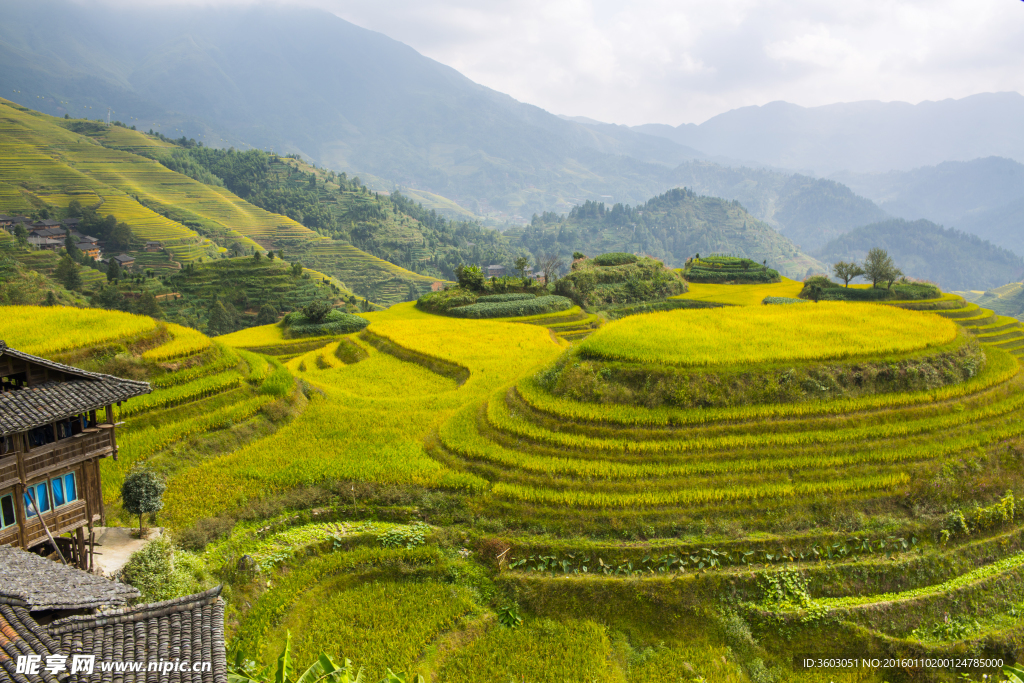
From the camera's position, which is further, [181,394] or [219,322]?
[219,322]

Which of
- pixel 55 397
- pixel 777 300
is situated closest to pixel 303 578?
pixel 55 397

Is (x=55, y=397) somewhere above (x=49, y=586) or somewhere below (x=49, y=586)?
above

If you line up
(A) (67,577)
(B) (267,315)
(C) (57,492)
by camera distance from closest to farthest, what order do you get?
1. (A) (67,577)
2. (C) (57,492)
3. (B) (267,315)

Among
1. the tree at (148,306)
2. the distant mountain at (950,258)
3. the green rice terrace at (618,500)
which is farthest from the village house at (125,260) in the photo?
the distant mountain at (950,258)

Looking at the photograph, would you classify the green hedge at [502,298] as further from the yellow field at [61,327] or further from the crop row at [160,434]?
the yellow field at [61,327]

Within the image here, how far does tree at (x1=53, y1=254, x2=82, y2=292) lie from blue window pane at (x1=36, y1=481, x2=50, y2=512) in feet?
190

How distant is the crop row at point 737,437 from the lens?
1639 centimetres

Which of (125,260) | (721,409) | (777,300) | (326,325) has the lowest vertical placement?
(721,409)

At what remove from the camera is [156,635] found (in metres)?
6.98

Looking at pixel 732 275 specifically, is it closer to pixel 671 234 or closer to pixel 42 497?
pixel 42 497

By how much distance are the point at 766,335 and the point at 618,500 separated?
11238mm

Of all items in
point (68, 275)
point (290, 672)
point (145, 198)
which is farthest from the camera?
point (145, 198)

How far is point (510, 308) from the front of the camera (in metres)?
44.0

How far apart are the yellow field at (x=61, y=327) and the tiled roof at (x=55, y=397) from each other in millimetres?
10269
